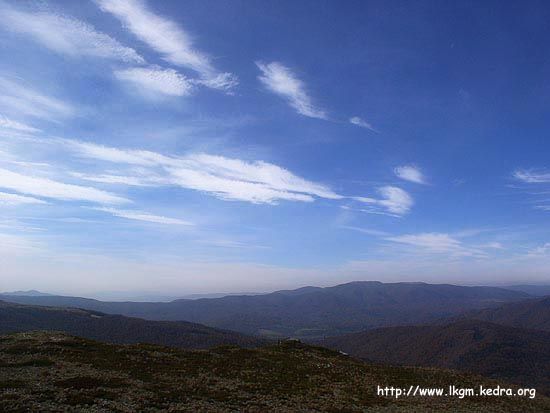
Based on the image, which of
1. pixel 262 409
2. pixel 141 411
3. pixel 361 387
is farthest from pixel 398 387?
pixel 141 411

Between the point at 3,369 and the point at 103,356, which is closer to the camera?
the point at 3,369

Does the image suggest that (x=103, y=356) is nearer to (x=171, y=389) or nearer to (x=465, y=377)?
(x=171, y=389)

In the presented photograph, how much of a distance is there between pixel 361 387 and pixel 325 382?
3.92m

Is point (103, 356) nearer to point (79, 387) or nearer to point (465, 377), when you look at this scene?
point (79, 387)

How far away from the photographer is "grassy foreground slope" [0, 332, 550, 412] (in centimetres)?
2952

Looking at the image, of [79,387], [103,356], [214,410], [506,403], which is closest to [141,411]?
[214,410]

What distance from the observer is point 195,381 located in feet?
124

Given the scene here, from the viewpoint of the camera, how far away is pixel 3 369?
118 ft

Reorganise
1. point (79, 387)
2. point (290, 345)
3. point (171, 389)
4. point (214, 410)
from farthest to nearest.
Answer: point (290, 345) → point (171, 389) → point (79, 387) → point (214, 410)

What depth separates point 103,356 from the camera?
45.5 meters

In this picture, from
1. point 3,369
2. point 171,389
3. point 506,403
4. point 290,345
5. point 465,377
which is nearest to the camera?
point 171,389

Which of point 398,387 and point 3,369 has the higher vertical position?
point 3,369

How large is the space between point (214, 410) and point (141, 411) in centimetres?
527

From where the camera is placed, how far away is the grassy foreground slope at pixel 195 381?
96.8ft
